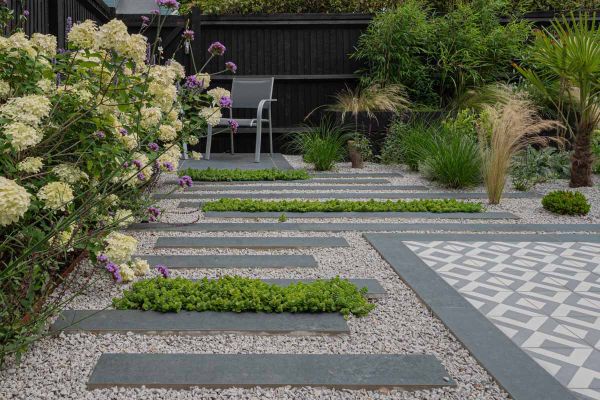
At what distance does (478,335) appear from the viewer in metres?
2.19

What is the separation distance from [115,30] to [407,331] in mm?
1419

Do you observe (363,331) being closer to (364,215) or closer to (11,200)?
(11,200)

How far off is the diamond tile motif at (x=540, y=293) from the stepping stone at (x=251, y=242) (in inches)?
19.0

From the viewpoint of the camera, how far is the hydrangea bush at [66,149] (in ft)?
5.93

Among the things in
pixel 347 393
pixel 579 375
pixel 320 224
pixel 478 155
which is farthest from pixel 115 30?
pixel 478 155

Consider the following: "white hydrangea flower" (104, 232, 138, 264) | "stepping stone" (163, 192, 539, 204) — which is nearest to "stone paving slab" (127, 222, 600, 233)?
"stepping stone" (163, 192, 539, 204)

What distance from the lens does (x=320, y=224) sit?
409cm

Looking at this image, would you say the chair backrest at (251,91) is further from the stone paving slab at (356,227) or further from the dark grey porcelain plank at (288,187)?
the stone paving slab at (356,227)

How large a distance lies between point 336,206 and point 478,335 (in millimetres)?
2495

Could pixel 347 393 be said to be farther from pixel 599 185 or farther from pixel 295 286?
pixel 599 185

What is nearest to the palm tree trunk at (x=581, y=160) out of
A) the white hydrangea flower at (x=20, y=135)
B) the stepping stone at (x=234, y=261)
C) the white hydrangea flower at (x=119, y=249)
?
the stepping stone at (x=234, y=261)

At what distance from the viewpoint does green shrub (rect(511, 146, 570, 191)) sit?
575 centimetres

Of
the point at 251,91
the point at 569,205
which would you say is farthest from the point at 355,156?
the point at 569,205

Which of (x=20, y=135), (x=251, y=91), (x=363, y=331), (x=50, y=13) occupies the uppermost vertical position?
(x=50, y=13)
